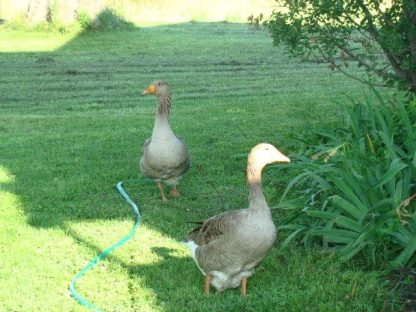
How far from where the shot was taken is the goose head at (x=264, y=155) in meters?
5.89

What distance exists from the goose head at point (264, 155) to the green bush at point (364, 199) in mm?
988

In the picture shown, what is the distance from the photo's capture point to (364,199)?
6.82 metres

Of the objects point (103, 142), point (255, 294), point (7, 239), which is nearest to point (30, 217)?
point (7, 239)

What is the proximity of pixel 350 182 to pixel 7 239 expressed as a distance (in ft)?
10.8

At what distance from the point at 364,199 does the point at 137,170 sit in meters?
4.12

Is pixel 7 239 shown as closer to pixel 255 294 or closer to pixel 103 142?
pixel 255 294

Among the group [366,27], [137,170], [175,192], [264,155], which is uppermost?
[366,27]

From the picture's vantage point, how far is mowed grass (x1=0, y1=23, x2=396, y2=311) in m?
6.16

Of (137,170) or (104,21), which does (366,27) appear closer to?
(137,170)

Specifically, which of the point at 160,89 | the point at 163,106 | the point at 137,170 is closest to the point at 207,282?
the point at 163,106

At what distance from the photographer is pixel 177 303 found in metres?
5.97

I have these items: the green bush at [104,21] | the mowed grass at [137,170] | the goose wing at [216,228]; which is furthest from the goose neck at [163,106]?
the green bush at [104,21]

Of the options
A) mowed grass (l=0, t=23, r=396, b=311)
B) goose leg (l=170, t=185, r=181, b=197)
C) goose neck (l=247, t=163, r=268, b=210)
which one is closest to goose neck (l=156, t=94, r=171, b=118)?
goose leg (l=170, t=185, r=181, b=197)

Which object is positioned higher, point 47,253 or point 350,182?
point 350,182
